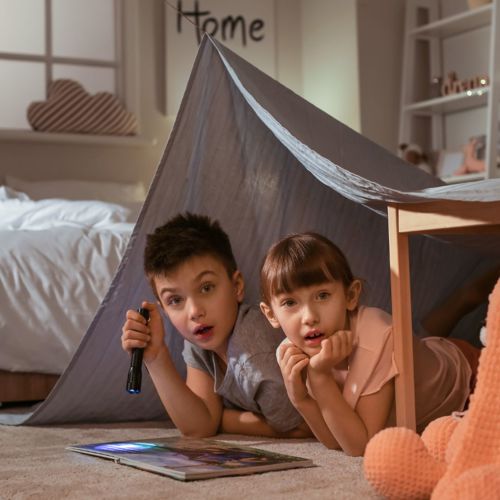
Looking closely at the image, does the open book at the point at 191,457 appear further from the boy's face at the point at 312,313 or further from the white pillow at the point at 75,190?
the white pillow at the point at 75,190

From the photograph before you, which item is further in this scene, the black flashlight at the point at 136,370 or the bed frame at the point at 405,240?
the black flashlight at the point at 136,370

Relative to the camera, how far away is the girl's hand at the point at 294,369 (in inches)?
53.5

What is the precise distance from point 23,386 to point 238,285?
788mm

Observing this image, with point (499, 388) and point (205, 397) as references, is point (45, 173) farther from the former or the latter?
point (499, 388)

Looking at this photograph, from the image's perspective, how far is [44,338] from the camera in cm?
216

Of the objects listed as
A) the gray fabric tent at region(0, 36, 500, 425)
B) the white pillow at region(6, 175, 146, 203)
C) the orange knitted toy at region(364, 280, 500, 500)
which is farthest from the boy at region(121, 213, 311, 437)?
the white pillow at region(6, 175, 146, 203)

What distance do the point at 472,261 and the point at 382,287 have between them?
0.25m

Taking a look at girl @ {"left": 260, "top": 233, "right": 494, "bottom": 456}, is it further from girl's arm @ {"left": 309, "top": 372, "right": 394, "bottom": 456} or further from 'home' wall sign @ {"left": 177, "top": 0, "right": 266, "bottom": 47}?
'home' wall sign @ {"left": 177, "top": 0, "right": 266, "bottom": 47}

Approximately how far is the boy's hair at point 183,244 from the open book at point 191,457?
0.33 meters

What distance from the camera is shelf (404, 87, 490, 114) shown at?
3.97 m

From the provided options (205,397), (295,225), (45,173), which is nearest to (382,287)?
(295,225)

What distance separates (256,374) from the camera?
158 centimetres

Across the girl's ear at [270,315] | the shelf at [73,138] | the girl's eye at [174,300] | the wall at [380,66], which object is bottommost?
the girl's ear at [270,315]

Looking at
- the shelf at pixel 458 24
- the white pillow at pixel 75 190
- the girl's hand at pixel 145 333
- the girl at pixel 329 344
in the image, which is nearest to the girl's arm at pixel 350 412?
the girl at pixel 329 344
